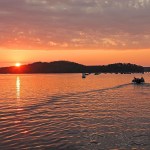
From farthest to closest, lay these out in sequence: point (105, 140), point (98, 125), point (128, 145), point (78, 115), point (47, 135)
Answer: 1. point (78, 115)
2. point (98, 125)
3. point (47, 135)
4. point (105, 140)
5. point (128, 145)

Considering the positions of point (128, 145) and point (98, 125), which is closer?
point (128, 145)

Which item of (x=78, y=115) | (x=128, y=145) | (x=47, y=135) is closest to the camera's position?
(x=128, y=145)

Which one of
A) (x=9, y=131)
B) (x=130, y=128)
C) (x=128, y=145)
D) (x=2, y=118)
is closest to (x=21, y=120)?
(x=2, y=118)

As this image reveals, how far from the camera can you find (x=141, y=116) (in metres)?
41.6

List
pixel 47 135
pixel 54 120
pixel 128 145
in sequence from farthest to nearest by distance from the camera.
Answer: pixel 54 120
pixel 47 135
pixel 128 145

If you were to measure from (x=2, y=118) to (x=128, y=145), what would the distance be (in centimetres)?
2056

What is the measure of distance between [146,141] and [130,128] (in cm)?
607

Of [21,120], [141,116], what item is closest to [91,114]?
[141,116]

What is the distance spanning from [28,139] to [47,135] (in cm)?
233

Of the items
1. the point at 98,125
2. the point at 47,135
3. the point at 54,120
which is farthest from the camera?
the point at 54,120

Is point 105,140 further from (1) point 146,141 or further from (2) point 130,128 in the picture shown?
(2) point 130,128

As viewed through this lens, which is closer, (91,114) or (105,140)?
(105,140)

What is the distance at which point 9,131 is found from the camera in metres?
32.2

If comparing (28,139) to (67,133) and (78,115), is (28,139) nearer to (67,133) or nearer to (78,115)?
(67,133)
